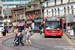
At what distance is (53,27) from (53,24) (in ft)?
1.55

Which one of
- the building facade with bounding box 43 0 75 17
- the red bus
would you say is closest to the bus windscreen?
the red bus

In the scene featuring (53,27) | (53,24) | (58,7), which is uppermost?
(58,7)

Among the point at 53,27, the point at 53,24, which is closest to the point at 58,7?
the point at 53,24

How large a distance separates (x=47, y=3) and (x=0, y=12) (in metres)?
20.0

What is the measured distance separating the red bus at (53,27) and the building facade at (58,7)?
24016 mm

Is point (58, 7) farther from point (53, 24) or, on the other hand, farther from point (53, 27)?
point (53, 27)

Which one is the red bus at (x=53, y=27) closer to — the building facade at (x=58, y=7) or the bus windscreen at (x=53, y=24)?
the bus windscreen at (x=53, y=24)

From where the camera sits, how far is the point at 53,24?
21.8 m

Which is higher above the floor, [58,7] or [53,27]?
[58,7]

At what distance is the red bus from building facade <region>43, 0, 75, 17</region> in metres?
24.0

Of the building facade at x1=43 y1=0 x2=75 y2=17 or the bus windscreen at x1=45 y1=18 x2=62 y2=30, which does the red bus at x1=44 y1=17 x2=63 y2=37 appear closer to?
the bus windscreen at x1=45 y1=18 x2=62 y2=30

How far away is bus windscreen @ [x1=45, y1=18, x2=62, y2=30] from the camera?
21.4 metres

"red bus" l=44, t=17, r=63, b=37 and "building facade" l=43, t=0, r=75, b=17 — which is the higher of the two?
"building facade" l=43, t=0, r=75, b=17

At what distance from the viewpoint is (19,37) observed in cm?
1348
